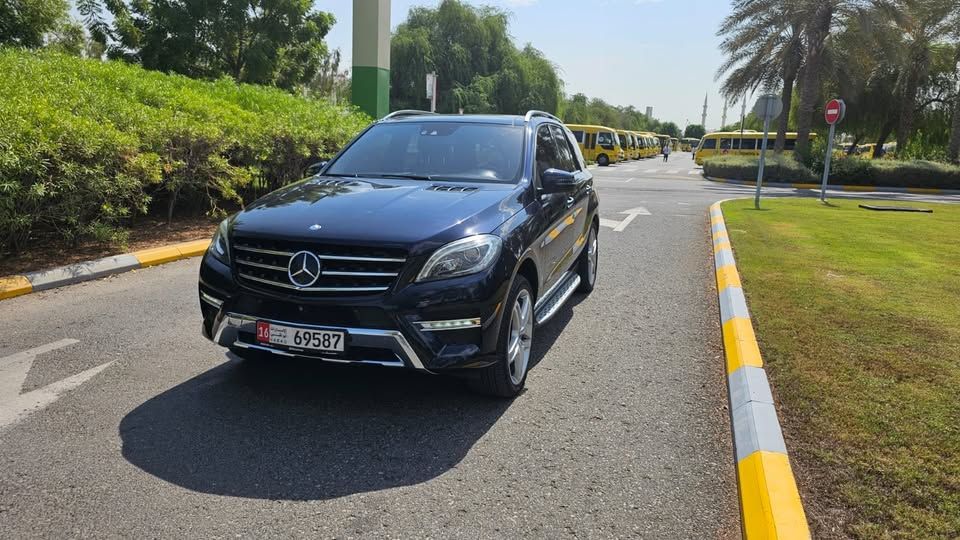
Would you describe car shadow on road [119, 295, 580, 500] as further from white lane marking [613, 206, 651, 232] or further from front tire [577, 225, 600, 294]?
white lane marking [613, 206, 651, 232]

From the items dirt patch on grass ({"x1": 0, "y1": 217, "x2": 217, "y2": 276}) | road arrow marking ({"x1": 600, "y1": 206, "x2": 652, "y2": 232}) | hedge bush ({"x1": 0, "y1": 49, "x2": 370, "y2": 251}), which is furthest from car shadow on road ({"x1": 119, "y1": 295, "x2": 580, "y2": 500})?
road arrow marking ({"x1": 600, "y1": 206, "x2": 652, "y2": 232})

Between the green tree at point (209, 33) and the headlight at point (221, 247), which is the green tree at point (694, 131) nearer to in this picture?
the green tree at point (209, 33)

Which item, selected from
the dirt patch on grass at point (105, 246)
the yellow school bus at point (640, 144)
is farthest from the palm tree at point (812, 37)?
the yellow school bus at point (640, 144)

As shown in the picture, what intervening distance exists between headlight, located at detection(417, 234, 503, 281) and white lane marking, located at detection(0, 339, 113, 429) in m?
2.33

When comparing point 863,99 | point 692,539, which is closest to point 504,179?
point 692,539

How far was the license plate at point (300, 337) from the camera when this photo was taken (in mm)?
3498

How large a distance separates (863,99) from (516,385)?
144ft

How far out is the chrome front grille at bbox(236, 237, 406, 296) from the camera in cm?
354

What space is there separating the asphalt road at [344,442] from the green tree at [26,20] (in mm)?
10751

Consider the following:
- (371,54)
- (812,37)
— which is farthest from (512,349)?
(812,37)

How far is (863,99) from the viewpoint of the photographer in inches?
1587

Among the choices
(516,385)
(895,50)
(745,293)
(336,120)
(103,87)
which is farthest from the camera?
(895,50)

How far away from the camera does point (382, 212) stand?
3.90 meters

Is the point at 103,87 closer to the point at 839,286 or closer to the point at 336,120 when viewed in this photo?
the point at 336,120
